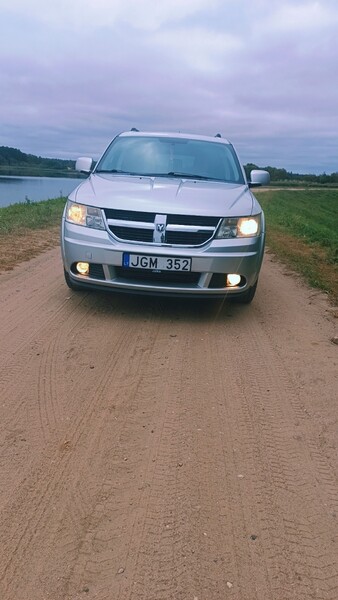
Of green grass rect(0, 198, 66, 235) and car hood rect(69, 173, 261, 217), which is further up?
car hood rect(69, 173, 261, 217)

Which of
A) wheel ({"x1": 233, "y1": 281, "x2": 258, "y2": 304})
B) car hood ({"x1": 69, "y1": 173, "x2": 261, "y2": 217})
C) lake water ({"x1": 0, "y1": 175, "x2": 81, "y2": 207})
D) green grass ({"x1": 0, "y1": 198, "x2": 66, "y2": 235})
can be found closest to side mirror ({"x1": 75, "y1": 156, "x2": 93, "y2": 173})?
car hood ({"x1": 69, "y1": 173, "x2": 261, "y2": 217})

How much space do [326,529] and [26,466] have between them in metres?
1.34

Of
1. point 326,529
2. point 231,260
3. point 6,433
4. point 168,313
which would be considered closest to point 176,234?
point 231,260

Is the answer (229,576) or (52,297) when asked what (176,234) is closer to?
(52,297)

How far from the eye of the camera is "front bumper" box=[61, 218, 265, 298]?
14.7 ft

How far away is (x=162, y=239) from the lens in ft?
14.7

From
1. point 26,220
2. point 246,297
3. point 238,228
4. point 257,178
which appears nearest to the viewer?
point 238,228

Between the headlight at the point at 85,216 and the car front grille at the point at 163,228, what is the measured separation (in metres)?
0.13

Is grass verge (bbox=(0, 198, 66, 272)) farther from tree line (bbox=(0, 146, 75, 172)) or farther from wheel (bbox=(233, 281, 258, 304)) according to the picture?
tree line (bbox=(0, 146, 75, 172))

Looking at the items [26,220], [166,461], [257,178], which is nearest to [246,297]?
[257,178]

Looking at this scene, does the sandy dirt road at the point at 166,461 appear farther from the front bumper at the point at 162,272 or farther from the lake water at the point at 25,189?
the lake water at the point at 25,189

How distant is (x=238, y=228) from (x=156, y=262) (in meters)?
0.80

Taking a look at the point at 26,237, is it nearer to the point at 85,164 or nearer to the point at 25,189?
the point at 85,164

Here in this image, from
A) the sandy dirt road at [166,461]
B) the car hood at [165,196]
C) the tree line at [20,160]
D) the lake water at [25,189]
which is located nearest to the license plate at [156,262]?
the car hood at [165,196]
